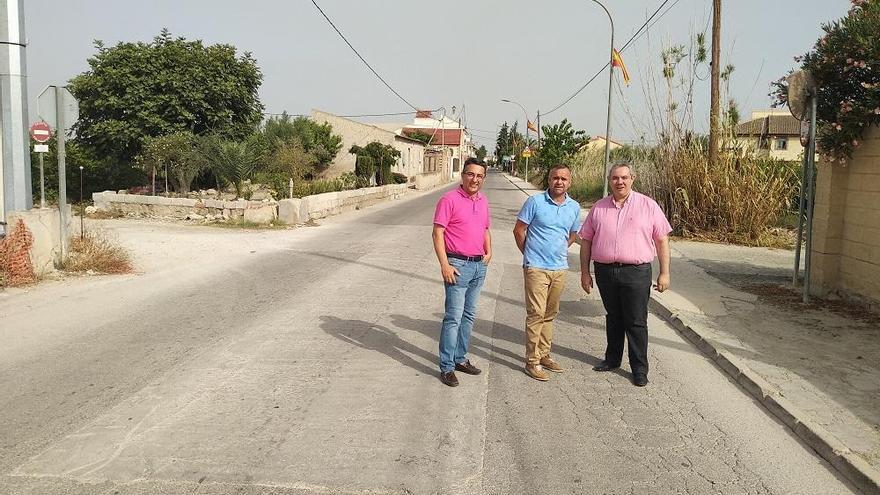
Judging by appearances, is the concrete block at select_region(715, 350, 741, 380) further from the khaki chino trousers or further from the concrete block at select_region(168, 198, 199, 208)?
the concrete block at select_region(168, 198, 199, 208)

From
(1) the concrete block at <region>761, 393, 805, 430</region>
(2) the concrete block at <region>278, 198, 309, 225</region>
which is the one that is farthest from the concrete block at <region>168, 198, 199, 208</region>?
(1) the concrete block at <region>761, 393, 805, 430</region>

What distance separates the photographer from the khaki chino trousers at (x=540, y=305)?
498 centimetres

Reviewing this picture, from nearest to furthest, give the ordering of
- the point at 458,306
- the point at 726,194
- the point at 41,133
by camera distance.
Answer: the point at 458,306, the point at 726,194, the point at 41,133

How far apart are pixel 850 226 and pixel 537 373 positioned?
5.07m

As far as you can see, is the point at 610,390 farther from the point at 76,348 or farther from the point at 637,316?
the point at 76,348

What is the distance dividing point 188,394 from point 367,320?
2.57 m

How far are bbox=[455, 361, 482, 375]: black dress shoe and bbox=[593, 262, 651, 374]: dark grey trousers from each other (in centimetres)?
115

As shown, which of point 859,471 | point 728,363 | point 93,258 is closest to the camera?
point 859,471

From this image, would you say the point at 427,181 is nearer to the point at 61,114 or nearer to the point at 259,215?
the point at 259,215

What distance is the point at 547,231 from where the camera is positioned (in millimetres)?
4980

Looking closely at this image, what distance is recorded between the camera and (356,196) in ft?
81.0

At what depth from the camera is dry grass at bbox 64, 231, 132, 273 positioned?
948cm

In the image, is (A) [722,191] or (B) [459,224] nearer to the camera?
(B) [459,224]

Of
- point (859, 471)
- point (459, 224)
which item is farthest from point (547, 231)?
point (859, 471)
